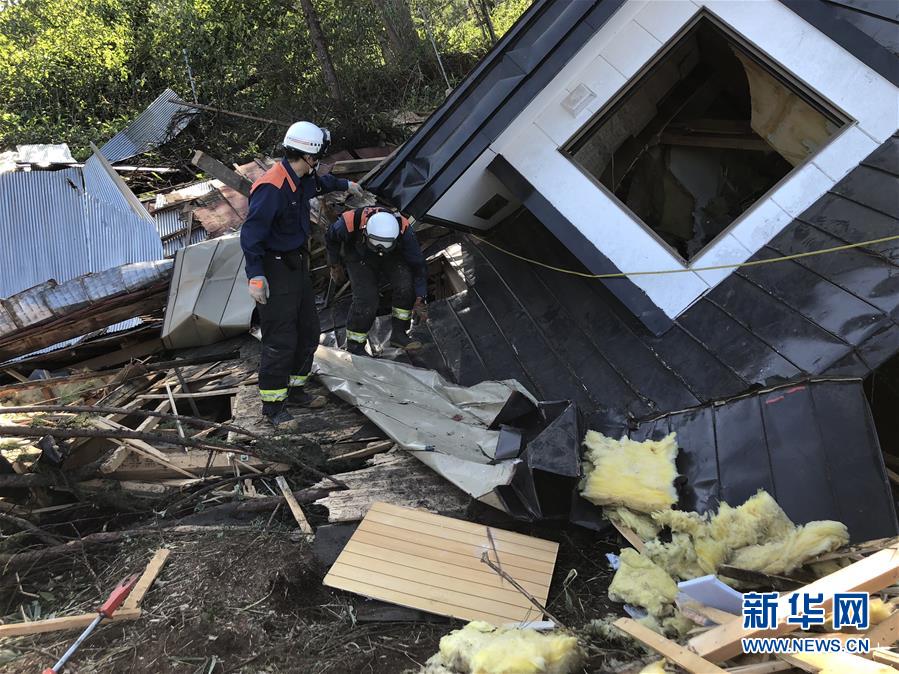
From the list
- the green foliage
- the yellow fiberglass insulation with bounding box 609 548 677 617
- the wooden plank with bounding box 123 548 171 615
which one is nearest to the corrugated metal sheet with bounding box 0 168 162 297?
the wooden plank with bounding box 123 548 171 615

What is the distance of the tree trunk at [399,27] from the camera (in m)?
12.1

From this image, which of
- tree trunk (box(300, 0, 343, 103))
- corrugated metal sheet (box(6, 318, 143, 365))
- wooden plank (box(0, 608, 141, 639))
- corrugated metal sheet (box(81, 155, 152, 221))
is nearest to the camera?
wooden plank (box(0, 608, 141, 639))

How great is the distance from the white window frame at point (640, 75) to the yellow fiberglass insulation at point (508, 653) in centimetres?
246

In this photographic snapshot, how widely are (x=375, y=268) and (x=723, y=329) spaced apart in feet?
9.80

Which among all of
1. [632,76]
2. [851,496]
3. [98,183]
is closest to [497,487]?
[851,496]

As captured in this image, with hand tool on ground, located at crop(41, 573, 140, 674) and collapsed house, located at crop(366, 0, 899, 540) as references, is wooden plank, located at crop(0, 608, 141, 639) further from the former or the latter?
collapsed house, located at crop(366, 0, 899, 540)

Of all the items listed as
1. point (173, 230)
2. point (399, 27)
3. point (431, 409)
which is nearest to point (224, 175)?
Answer: point (173, 230)

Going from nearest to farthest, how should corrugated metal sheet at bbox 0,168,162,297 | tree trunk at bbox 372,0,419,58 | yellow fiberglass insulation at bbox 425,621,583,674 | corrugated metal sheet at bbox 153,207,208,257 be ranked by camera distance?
yellow fiberglass insulation at bbox 425,621,583,674 → corrugated metal sheet at bbox 0,168,162,297 → corrugated metal sheet at bbox 153,207,208,257 → tree trunk at bbox 372,0,419,58

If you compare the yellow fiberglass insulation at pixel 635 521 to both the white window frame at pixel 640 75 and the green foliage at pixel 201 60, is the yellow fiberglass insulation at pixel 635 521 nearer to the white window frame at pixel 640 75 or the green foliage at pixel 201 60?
the white window frame at pixel 640 75

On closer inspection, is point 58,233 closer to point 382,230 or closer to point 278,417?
point 278,417

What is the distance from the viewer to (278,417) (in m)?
4.99

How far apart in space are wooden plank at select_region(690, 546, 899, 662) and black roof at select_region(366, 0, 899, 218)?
2.90 m

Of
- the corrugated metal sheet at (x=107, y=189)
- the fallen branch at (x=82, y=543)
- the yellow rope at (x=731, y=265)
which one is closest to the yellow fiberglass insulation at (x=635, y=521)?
the yellow rope at (x=731, y=265)

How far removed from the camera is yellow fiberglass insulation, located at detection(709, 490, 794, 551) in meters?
3.04
